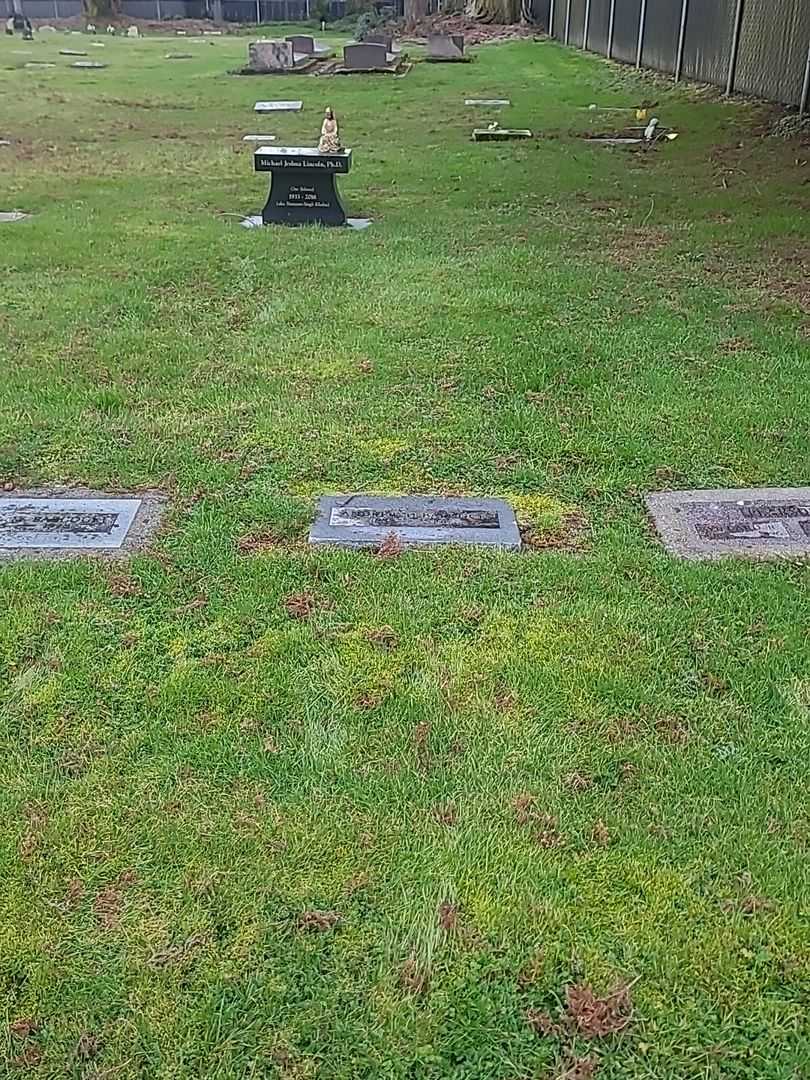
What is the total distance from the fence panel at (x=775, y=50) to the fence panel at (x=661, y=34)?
3.11m

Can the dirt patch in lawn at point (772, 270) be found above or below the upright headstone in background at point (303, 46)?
below

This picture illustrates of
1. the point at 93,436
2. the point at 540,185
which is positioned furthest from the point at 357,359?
the point at 540,185

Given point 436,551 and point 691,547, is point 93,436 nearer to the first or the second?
point 436,551

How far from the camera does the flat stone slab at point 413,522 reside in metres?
3.51

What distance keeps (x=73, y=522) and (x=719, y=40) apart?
563 inches

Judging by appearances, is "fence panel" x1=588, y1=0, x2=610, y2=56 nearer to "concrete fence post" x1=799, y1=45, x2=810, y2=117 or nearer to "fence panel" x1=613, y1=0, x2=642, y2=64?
"fence panel" x1=613, y1=0, x2=642, y2=64

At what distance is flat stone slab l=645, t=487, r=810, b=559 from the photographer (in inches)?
135

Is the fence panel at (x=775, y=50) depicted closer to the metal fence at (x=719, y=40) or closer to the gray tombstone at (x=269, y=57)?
the metal fence at (x=719, y=40)

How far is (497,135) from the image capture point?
473 inches

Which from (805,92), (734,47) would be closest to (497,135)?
(805,92)

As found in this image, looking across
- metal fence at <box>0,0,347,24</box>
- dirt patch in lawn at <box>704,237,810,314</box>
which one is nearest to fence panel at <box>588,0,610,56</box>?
dirt patch in lawn at <box>704,237,810,314</box>

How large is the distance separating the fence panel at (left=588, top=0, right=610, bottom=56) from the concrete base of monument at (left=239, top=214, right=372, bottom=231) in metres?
15.4

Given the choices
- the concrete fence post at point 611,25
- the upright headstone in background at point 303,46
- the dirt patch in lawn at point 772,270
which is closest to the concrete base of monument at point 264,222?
the dirt patch in lawn at point 772,270

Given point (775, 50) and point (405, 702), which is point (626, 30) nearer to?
point (775, 50)
